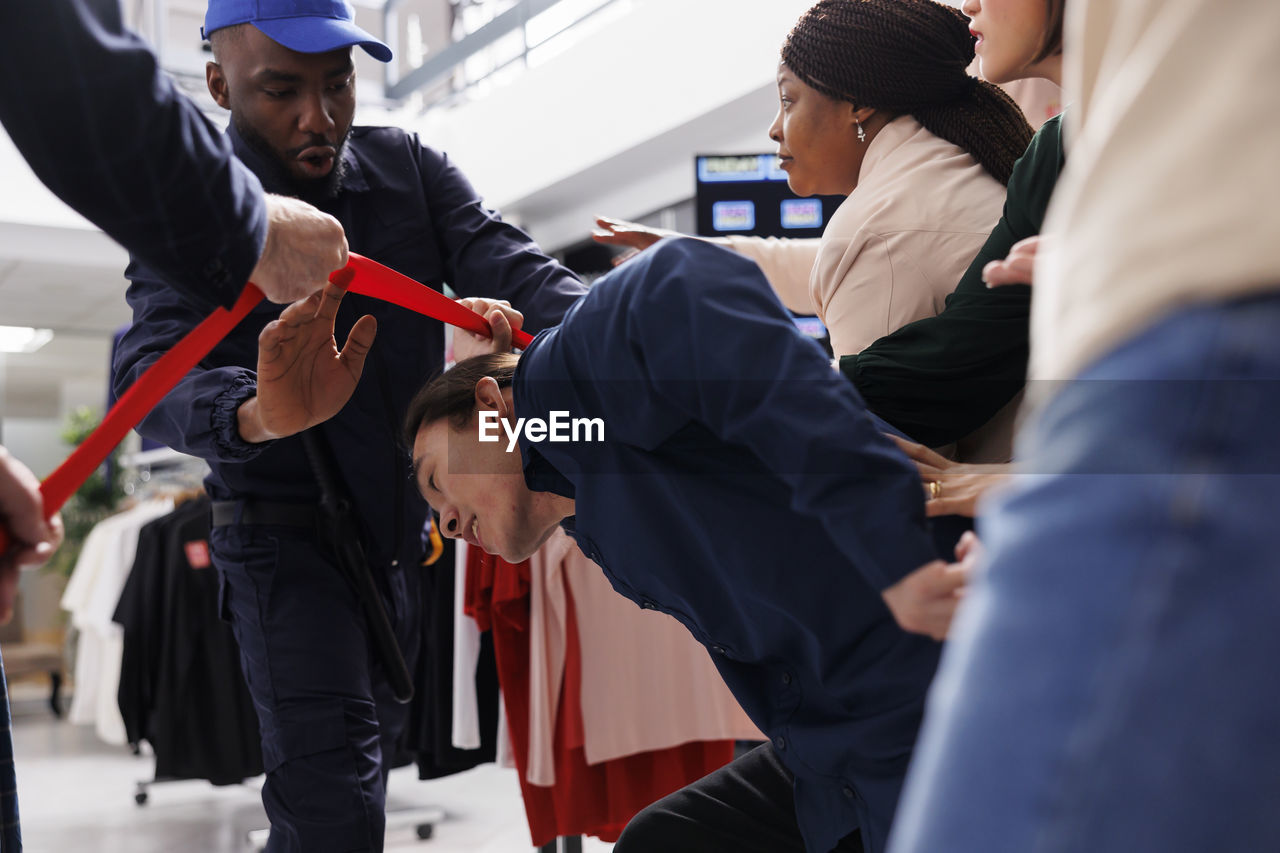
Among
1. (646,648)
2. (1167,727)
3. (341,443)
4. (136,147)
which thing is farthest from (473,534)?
(1167,727)

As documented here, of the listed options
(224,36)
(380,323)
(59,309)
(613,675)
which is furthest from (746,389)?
(59,309)

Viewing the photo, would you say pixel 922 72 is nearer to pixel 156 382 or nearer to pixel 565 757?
pixel 156 382

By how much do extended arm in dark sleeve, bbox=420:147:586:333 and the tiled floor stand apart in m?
2.36

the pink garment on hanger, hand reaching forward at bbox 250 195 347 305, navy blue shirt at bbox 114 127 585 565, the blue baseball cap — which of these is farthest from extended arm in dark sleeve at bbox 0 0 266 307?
the pink garment on hanger

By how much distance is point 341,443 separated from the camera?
2100 mm

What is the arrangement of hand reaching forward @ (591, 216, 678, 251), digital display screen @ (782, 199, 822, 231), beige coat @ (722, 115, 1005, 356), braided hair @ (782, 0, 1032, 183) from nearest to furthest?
beige coat @ (722, 115, 1005, 356), braided hair @ (782, 0, 1032, 183), hand reaching forward @ (591, 216, 678, 251), digital display screen @ (782, 199, 822, 231)

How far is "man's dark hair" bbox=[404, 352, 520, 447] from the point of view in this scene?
1.79 metres

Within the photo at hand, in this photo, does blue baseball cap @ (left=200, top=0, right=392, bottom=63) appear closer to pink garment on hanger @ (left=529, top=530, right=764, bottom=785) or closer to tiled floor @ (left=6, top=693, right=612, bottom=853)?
pink garment on hanger @ (left=529, top=530, right=764, bottom=785)

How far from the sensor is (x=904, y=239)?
161cm

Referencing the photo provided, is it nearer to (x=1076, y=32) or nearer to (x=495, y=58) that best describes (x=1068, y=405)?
(x=1076, y=32)

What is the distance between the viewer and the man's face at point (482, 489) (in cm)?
179

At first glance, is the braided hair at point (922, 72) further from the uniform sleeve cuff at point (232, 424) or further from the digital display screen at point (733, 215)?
the digital display screen at point (733, 215)

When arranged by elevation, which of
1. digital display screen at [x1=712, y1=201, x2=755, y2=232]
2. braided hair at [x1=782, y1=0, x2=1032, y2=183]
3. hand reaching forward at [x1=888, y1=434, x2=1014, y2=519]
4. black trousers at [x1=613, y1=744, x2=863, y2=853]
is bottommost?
black trousers at [x1=613, y1=744, x2=863, y2=853]

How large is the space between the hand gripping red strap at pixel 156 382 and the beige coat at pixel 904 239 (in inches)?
25.8
